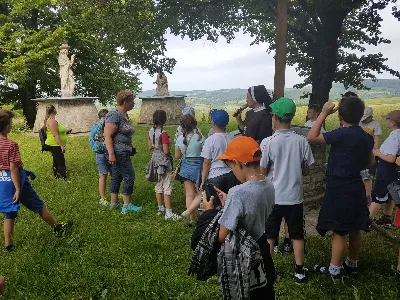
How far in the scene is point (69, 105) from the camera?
19.4 metres

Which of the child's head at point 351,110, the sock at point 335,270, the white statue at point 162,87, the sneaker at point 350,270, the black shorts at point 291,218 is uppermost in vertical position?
the white statue at point 162,87

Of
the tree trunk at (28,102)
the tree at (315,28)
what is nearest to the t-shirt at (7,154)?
the tree at (315,28)

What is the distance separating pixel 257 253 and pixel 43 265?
3165 millimetres

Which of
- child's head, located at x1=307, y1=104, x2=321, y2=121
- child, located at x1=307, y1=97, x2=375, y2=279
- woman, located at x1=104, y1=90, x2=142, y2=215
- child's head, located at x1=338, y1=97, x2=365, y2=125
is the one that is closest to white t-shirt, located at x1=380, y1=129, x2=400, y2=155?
child, located at x1=307, y1=97, x2=375, y2=279

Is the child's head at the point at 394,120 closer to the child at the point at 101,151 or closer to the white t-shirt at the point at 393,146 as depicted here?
the white t-shirt at the point at 393,146

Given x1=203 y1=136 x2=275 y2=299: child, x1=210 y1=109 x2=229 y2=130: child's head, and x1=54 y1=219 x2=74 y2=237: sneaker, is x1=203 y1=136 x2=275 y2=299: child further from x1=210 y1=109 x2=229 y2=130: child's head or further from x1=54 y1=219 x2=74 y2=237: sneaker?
x1=54 y1=219 x2=74 y2=237: sneaker

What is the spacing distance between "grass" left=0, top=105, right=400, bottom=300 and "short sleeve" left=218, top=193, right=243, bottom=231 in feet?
5.39

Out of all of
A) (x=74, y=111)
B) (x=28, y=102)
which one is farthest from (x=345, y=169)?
(x=28, y=102)

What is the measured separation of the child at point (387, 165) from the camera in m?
4.50

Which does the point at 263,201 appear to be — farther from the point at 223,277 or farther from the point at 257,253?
the point at 223,277

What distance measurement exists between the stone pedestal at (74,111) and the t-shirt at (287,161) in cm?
1674

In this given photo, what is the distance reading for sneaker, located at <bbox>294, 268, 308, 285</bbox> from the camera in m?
4.05

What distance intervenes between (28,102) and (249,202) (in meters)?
25.7

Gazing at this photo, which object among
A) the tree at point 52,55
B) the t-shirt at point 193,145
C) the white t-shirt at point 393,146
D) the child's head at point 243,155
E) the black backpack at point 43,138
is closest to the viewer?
the child's head at point 243,155
